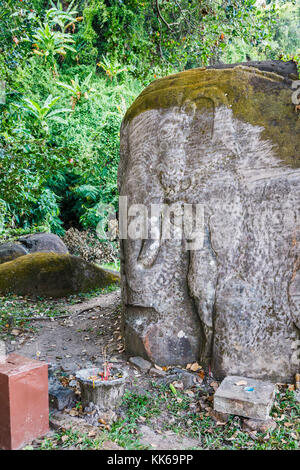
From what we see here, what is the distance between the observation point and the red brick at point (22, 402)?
297 cm

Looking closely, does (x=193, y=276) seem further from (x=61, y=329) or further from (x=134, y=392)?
(x=61, y=329)

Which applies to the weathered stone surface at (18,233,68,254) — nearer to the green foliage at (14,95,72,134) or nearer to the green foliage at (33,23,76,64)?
the green foliage at (14,95,72,134)

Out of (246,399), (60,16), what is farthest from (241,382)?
(60,16)

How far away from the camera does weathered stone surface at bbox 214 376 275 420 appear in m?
3.61

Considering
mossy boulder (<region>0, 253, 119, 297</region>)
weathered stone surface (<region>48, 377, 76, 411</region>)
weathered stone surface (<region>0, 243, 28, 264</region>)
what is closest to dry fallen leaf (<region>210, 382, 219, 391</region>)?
weathered stone surface (<region>48, 377, 76, 411</region>)

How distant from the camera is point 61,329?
6355mm

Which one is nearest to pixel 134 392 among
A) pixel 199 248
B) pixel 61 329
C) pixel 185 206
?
pixel 199 248

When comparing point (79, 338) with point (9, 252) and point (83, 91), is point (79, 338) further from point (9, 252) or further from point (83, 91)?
point (83, 91)

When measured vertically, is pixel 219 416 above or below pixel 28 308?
below

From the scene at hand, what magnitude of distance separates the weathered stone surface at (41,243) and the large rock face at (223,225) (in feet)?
19.3

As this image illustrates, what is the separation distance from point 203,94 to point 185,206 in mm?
1252

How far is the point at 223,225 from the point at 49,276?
15.9 ft

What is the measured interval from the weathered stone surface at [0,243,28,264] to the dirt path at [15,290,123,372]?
2.70 m

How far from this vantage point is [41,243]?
1024 cm
